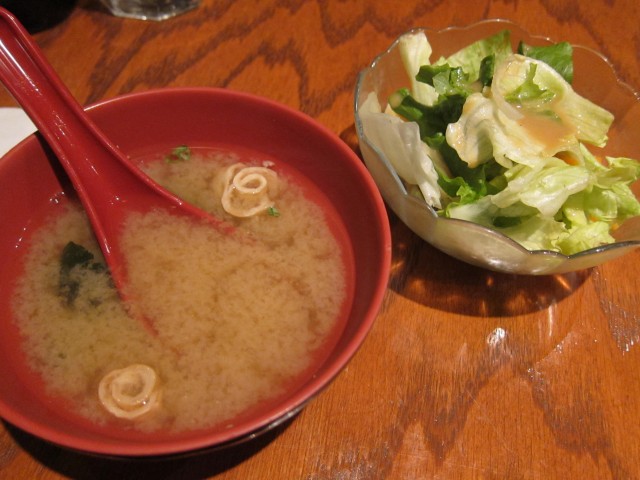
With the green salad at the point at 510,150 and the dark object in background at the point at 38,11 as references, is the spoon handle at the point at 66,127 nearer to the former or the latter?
the green salad at the point at 510,150

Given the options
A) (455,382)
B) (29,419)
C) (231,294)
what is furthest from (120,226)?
(455,382)

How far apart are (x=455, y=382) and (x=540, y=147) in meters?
0.56

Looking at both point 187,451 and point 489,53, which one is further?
point 489,53

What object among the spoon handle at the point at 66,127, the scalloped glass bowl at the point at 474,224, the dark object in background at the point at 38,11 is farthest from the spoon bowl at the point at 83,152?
the dark object in background at the point at 38,11

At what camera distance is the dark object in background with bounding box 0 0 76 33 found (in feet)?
5.48

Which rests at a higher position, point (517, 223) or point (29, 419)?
point (29, 419)

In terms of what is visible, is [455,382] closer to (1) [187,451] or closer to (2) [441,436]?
(2) [441,436]

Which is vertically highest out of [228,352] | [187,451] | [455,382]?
[187,451]

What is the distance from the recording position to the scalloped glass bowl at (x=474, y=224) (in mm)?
984

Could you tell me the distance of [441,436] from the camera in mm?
954

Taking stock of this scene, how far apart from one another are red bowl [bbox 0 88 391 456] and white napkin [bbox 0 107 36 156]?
0.80 feet

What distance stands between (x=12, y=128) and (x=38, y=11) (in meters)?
0.63

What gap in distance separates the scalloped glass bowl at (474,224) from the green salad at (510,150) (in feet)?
0.19

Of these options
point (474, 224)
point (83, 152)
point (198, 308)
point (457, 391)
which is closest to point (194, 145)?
point (83, 152)
